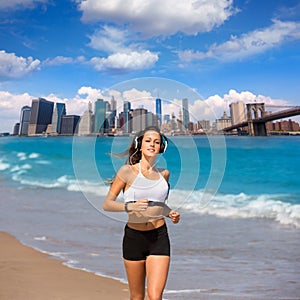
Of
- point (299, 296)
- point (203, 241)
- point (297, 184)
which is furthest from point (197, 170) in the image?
point (297, 184)

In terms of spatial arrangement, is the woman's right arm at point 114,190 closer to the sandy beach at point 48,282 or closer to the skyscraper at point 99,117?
the skyscraper at point 99,117

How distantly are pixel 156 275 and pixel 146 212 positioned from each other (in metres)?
0.46

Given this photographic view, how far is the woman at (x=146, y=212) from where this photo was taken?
214 centimetres

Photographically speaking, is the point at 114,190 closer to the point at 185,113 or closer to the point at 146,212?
the point at 146,212

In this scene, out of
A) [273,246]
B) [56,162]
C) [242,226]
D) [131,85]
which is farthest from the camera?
[56,162]

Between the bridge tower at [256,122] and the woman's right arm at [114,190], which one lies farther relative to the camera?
the bridge tower at [256,122]

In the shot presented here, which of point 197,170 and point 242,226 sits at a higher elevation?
point 197,170

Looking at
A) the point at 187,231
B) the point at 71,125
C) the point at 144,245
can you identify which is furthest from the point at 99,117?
the point at 187,231

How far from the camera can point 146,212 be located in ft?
6.78

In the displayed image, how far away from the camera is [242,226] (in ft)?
26.5

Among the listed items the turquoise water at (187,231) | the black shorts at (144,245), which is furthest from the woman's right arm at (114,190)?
the black shorts at (144,245)

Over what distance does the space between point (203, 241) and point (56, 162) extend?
1035 inches

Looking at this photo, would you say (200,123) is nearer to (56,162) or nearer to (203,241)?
(203,241)

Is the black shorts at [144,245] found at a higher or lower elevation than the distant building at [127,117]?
lower
